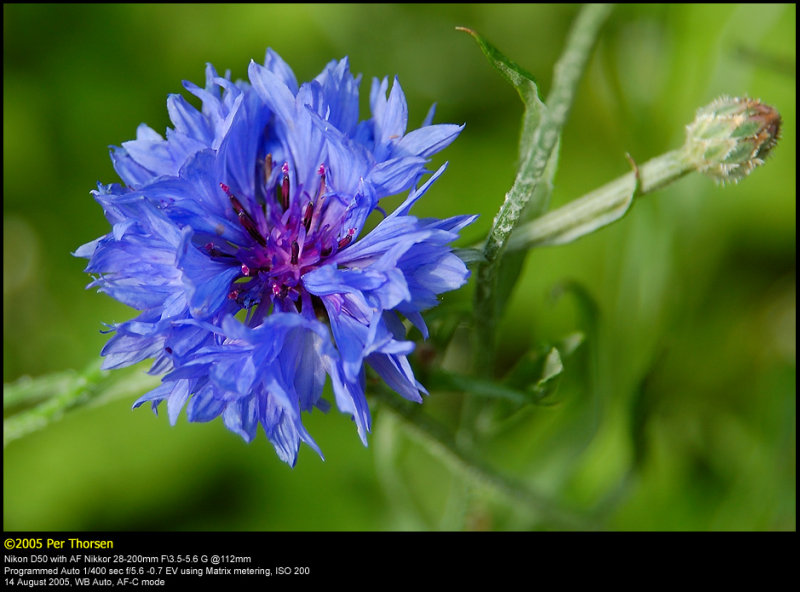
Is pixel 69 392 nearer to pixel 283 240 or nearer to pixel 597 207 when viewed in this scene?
pixel 283 240

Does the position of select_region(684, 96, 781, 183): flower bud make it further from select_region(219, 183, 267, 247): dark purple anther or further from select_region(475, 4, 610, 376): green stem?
select_region(219, 183, 267, 247): dark purple anther

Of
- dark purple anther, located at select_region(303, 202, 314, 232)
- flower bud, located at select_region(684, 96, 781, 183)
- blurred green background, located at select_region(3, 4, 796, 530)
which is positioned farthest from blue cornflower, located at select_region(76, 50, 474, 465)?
blurred green background, located at select_region(3, 4, 796, 530)

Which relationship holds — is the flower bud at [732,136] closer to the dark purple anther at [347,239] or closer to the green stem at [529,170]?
the green stem at [529,170]

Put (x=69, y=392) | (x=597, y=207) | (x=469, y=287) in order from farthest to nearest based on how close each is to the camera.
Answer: (x=469, y=287), (x=69, y=392), (x=597, y=207)

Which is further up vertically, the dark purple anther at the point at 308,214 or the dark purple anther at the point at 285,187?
the dark purple anther at the point at 285,187

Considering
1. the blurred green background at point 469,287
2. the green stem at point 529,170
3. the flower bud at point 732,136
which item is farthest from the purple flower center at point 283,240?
the blurred green background at point 469,287

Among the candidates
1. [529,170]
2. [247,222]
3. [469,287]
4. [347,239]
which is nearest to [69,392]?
[247,222]
